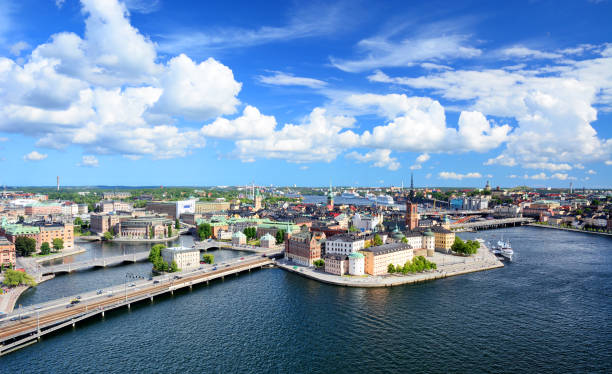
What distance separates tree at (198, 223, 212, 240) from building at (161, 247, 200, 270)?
38.4m

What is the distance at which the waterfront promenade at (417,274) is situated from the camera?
67938mm

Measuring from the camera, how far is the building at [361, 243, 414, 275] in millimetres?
73188

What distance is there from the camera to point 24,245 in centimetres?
8888

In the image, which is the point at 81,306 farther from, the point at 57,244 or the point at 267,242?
the point at 267,242

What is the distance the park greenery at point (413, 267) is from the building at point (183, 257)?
39099 mm

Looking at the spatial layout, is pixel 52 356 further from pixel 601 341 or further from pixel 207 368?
pixel 601 341

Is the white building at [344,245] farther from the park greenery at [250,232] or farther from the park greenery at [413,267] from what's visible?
the park greenery at [250,232]

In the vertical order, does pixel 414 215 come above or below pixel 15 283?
above

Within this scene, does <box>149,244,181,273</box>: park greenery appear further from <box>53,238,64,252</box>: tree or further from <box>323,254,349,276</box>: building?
<box>53,238,64,252</box>: tree

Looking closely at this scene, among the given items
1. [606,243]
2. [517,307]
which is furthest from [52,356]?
[606,243]

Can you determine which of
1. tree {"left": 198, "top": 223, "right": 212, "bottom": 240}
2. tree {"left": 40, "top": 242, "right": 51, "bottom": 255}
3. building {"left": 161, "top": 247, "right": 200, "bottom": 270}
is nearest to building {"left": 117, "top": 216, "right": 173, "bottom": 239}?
tree {"left": 198, "top": 223, "right": 212, "bottom": 240}

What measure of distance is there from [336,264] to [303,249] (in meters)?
12.0

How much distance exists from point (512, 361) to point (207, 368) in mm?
30760

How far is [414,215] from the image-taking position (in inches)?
4471
